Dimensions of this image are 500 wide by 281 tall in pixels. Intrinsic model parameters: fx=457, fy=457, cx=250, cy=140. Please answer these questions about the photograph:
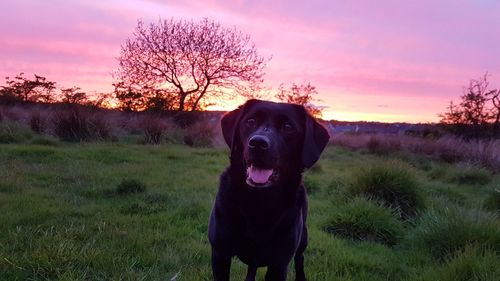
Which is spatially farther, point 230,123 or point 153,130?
point 153,130

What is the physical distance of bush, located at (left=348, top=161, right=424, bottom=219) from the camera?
271 inches

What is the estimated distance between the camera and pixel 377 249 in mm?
5137

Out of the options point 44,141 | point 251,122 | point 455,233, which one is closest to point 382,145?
point 44,141

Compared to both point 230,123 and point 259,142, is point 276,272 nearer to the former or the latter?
point 259,142

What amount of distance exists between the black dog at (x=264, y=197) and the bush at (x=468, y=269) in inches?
56.8

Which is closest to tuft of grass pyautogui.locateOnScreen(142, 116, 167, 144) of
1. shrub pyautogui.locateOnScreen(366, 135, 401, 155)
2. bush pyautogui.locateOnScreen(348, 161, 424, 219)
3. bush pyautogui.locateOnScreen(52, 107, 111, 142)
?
bush pyautogui.locateOnScreen(52, 107, 111, 142)

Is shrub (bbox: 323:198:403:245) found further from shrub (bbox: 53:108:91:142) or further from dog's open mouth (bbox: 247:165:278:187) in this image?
shrub (bbox: 53:108:91:142)

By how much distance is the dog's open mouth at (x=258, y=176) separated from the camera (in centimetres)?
292

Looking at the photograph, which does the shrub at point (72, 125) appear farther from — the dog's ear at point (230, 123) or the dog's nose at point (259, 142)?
the dog's nose at point (259, 142)

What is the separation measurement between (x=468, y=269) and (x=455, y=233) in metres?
0.97

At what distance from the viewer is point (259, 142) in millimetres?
2834

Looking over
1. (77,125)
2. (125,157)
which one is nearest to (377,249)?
(125,157)

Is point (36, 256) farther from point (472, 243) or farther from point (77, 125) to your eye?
point (77, 125)

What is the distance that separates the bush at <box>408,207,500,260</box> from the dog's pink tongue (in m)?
2.48
